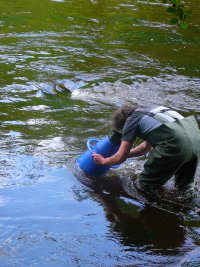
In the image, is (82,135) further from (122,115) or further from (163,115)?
(163,115)

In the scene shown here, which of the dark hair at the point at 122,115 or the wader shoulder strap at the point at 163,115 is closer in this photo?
the wader shoulder strap at the point at 163,115

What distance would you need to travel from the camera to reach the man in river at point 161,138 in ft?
17.3

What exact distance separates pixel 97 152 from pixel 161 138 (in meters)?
0.92

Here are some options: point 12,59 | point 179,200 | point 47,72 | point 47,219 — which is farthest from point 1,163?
point 12,59

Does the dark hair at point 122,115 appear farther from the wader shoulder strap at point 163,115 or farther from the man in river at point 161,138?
the wader shoulder strap at point 163,115

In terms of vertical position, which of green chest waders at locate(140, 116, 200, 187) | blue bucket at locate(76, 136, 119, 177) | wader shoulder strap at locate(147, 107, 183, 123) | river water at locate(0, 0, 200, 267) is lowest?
river water at locate(0, 0, 200, 267)

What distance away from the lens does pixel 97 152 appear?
235 inches

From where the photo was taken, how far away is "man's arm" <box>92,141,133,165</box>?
5.41m

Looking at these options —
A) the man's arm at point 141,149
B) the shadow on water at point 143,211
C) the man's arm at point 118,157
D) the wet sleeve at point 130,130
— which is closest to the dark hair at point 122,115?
the wet sleeve at point 130,130

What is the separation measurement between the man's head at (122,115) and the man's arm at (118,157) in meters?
0.26

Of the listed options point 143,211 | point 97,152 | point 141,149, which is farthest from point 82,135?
point 143,211

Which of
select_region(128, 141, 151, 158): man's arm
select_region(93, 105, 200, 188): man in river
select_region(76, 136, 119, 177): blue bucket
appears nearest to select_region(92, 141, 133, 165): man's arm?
select_region(93, 105, 200, 188): man in river

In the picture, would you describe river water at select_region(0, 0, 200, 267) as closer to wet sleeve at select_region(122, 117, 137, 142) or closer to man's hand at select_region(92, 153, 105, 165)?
man's hand at select_region(92, 153, 105, 165)

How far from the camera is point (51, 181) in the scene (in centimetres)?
605
